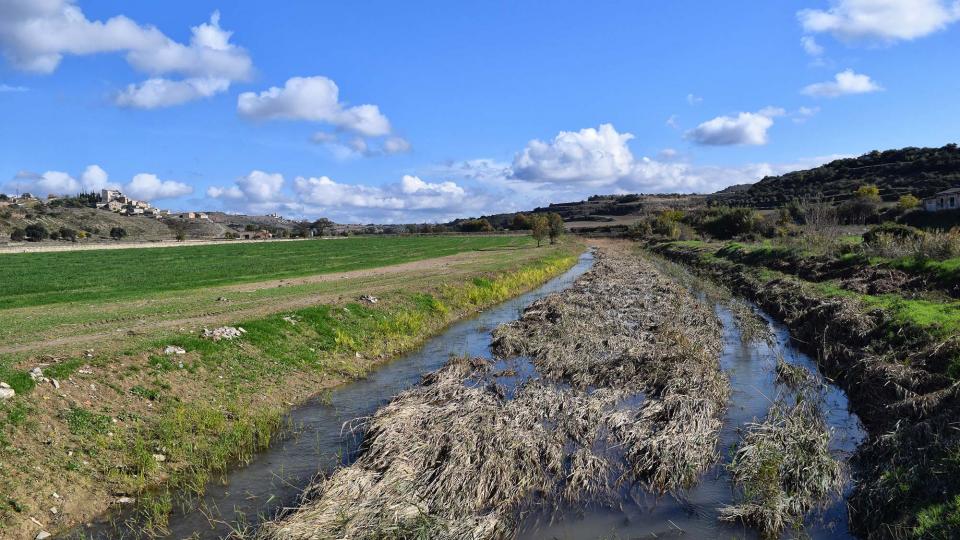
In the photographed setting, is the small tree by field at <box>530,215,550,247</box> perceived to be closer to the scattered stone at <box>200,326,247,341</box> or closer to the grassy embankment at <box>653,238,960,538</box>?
the grassy embankment at <box>653,238,960,538</box>

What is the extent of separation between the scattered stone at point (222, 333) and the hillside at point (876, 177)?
96.7m

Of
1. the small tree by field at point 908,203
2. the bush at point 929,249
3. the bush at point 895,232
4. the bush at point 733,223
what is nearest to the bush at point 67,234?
the bush at point 733,223

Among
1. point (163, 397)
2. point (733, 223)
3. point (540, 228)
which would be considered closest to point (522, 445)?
point (163, 397)

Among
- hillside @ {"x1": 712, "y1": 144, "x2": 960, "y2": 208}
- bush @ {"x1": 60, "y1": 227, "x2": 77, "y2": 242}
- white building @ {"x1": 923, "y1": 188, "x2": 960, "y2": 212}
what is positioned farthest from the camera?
bush @ {"x1": 60, "y1": 227, "x2": 77, "y2": 242}

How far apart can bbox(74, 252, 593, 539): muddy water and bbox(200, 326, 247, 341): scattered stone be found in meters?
3.46

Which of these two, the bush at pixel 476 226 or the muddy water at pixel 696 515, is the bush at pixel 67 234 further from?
the muddy water at pixel 696 515

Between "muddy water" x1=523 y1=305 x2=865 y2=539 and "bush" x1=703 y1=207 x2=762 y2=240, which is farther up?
"bush" x1=703 y1=207 x2=762 y2=240

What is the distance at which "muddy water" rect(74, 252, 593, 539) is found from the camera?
8.73 metres

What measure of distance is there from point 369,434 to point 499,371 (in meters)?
5.98

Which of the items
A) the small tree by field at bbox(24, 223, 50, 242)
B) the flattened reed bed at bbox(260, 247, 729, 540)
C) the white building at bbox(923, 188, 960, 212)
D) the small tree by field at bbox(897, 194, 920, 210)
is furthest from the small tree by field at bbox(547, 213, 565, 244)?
the small tree by field at bbox(24, 223, 50, 242)

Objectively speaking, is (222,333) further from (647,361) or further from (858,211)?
(858,211)

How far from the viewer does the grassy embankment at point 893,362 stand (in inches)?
312

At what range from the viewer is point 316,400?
1491 cm

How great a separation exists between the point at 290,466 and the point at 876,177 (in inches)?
5491
